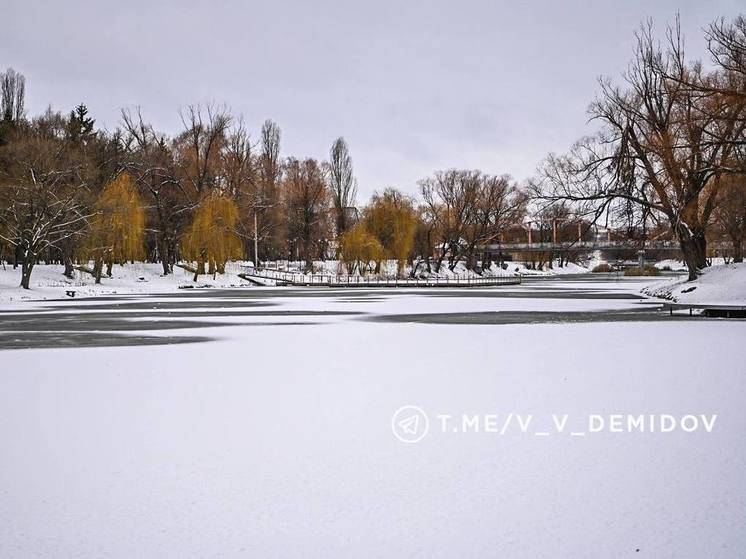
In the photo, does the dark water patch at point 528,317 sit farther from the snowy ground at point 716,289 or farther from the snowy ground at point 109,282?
the snowy ground at point 109,282

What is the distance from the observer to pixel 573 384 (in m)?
9.97

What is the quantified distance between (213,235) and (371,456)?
5504cm

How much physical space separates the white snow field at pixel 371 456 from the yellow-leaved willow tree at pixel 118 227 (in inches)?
1576

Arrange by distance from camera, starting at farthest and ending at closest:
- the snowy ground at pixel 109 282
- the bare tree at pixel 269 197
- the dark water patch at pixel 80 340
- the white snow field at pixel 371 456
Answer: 1. the bare tree at pixel 269 197
2. the snowy ground at pixel 109 282
3. the dark water patch at pixel 80 340
4. the white snow field at pixel 371 456

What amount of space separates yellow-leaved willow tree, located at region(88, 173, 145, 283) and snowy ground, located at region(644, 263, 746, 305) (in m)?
36.8

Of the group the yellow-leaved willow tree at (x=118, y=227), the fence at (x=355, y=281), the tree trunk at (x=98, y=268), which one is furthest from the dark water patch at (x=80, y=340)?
the fence at (x=355, y=281)

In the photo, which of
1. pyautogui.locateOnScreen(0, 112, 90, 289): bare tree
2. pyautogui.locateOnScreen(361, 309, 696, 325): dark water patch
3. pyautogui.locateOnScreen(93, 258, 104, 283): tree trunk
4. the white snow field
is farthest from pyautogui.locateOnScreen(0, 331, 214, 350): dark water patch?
pyautogui.locateOnScreen(93, 258, 104, 283): tree trunk

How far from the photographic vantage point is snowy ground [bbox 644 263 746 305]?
27344 millimetres

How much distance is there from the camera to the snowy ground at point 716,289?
89.7ft

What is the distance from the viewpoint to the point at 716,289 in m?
28.9

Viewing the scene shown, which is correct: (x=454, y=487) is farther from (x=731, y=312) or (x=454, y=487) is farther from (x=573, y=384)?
(x=731, y=312)

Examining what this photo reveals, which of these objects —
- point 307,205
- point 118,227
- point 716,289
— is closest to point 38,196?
point 118,227

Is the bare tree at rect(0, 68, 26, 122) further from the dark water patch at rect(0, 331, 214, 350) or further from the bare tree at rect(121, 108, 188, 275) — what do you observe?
the dark water patch at rect(0, 331, 214, 350)

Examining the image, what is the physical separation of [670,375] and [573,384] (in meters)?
1.66
